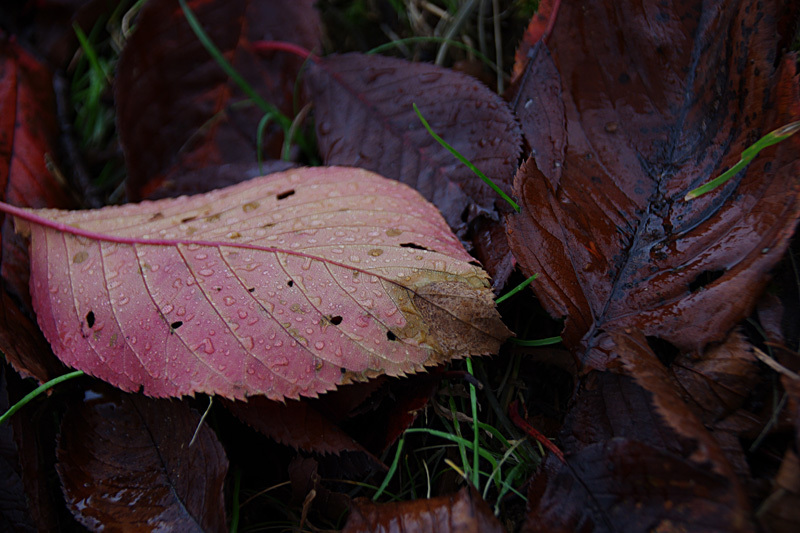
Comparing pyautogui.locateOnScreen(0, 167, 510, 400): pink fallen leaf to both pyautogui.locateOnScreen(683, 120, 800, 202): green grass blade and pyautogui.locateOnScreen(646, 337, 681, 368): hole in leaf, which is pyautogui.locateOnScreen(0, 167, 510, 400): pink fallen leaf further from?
pyautogui.locateOnScreen(683, 120, 800, 202): green grass blade

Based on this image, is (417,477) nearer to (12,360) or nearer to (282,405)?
(282,405)

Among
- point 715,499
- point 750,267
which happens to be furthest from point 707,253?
point 715,499

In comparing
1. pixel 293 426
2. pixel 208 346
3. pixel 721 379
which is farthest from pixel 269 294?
pixel 721 379

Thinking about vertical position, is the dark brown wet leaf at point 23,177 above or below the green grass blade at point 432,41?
below

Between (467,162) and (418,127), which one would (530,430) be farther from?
(418,127)

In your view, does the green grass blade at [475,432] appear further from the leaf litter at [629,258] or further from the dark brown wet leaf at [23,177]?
the dark brown wet leaf at [23,177]

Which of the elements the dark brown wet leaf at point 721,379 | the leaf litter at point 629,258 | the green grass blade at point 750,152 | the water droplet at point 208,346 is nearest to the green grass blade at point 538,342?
the leaf litter at point 629,258
